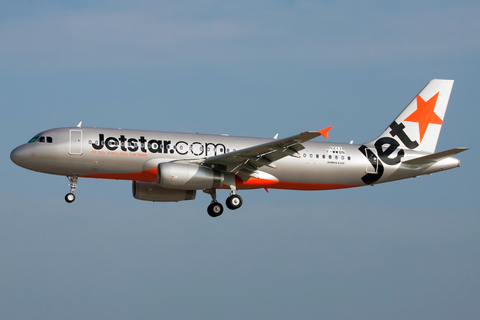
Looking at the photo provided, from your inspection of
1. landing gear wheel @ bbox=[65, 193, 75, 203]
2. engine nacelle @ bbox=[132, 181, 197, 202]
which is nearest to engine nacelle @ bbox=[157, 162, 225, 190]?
engine nacelle @ bbox=[132, 181, 197, 202]

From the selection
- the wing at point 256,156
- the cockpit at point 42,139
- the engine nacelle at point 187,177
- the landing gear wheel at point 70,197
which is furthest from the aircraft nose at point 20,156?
the wing at point 256,156

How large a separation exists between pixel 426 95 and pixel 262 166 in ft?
45.2

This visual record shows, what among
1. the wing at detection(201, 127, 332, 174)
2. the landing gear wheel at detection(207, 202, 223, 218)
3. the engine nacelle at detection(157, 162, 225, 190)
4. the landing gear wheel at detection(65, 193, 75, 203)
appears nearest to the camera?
the wing at detection(201, 127, 332, 174)

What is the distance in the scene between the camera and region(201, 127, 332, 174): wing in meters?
35.6

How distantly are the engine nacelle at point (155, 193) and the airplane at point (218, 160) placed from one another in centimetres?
6

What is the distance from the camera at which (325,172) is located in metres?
41.0

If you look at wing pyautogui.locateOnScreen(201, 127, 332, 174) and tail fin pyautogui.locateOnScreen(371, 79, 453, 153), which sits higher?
tail fin pyautogui.locateOnScreen(371, 79, 453, 153)

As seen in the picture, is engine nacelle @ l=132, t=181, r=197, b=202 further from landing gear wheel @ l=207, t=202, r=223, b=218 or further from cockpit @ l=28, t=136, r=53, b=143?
cockpit @ l=28, t=136, r=53, b=143

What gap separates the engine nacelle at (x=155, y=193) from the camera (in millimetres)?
41906

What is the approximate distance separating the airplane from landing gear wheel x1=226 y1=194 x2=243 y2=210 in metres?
0.06

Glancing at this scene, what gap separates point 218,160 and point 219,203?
4.22m

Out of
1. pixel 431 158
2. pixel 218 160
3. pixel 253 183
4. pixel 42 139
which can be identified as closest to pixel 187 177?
pixel 218 160

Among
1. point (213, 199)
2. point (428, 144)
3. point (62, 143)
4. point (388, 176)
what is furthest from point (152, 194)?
point (428, 144)

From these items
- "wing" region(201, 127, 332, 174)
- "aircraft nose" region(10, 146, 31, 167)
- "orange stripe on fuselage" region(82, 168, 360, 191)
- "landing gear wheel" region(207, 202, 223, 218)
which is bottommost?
"landing gear wheel" region(207, 202, 223, 218)
